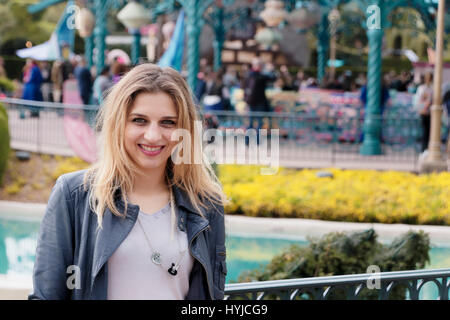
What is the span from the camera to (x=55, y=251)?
2332 mm

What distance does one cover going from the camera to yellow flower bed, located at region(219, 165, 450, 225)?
29.9 ft

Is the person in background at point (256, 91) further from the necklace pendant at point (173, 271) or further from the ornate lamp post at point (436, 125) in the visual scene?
the necklace pendant at point (173, 271)

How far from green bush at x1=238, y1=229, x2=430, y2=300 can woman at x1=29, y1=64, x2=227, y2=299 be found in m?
2.97

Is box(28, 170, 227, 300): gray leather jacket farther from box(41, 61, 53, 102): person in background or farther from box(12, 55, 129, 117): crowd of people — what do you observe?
box(41, 61, 53, 102): person in background

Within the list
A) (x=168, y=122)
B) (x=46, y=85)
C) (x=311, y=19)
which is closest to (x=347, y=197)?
(x=168, y=122)

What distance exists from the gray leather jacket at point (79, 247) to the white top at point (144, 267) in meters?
0.03

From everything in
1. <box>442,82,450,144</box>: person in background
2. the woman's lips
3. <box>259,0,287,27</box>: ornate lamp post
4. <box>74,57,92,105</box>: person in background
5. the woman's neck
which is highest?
<box>259,0,287,27</box>: ornate lamp post

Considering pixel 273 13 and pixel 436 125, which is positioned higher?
pixel 273 13

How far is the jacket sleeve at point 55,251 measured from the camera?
2.32m

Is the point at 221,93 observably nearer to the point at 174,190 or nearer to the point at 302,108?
the point at 302,108

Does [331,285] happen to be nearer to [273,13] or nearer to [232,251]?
[232,251]

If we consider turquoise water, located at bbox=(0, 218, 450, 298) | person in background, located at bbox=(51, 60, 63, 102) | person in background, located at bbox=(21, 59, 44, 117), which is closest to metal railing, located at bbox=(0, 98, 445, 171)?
turquoise water, located at bbox=(0, 218, 450, 298)

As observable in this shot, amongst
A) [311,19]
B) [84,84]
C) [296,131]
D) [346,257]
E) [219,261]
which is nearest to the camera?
[219,261]

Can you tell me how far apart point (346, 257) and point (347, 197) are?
13.6 ft
